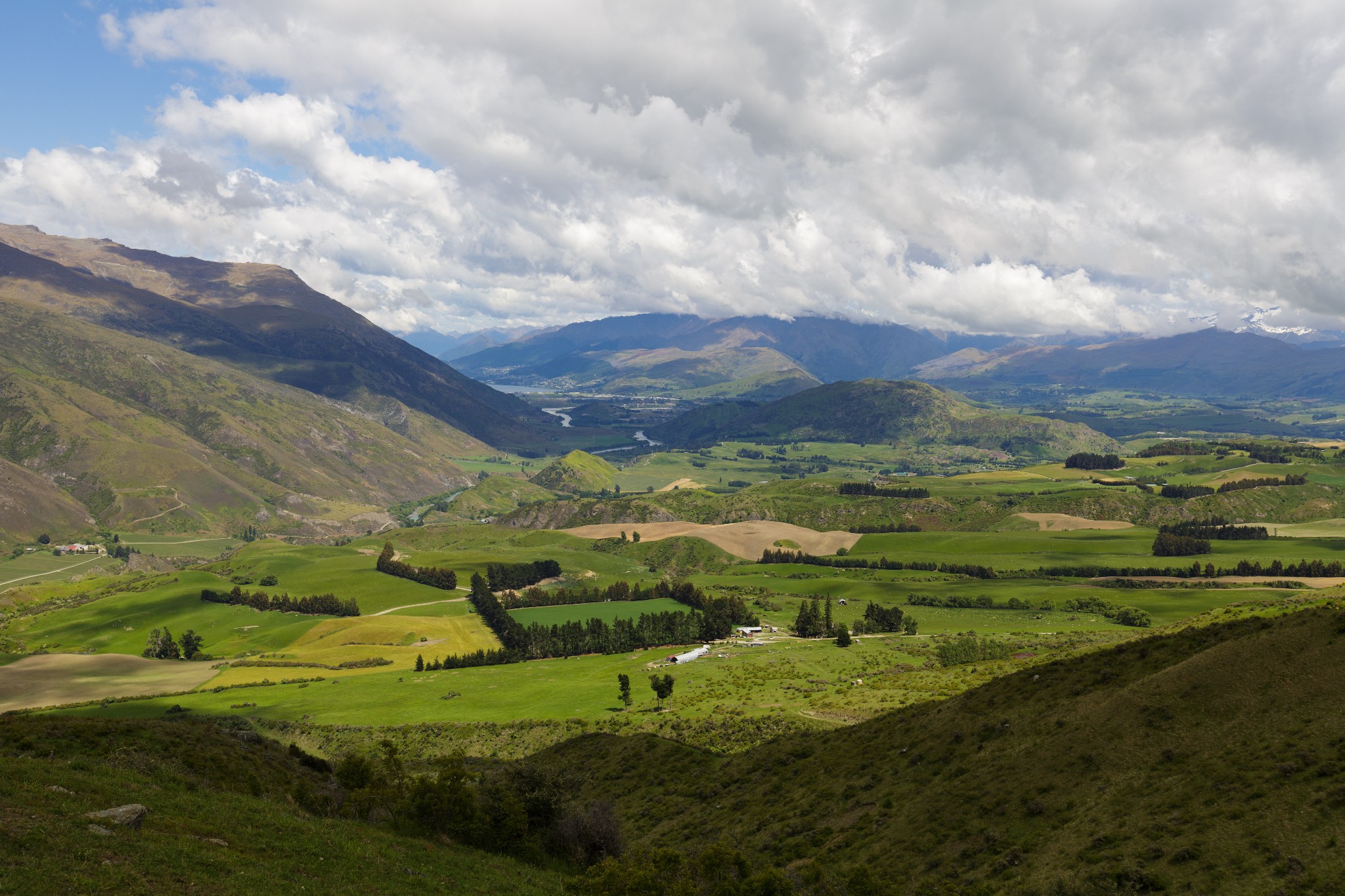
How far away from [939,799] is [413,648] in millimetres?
171031

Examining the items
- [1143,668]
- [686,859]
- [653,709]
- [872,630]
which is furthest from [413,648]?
[1143,668]

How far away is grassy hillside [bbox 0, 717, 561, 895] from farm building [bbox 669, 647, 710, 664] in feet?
299

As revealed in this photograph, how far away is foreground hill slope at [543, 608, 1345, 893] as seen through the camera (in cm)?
3869

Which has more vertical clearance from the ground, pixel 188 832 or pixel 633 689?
pixel 188 832

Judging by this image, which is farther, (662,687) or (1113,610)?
(1113,610)

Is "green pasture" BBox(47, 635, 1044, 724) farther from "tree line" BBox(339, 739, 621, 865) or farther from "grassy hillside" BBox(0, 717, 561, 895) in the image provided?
"grassy hillside" BBox(0, 717, 561, 895)

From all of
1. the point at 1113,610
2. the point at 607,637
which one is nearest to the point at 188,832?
the point at 607,637

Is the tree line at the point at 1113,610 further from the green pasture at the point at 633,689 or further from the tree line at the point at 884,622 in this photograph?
the green pasture at the point at 633,689

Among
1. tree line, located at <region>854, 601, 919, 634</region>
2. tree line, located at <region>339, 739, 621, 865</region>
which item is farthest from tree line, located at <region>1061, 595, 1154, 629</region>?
tree line, located at <region>339, 739, 621, 865</region>

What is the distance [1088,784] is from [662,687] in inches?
2904

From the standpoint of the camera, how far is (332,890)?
1484 inches

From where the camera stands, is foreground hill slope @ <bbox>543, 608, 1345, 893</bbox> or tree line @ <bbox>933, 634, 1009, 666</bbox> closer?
foreground hill slope @ <bbox>543, 608, 1345, 893</bbox>

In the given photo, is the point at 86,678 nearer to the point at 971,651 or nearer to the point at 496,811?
the point at 496,811

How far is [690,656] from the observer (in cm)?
15488
